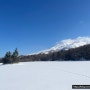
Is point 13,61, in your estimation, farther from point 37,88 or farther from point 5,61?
point 37,88

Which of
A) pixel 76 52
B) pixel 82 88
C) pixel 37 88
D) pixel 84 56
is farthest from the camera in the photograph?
pixel 76 52


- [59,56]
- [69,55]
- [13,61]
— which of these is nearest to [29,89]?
[13,61]

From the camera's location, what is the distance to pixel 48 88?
1286 cm

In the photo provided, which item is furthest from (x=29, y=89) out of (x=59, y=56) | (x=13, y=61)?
(x=59, y=56)

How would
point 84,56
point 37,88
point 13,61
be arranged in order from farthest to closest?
point 84,56 → point 13,61 → point 37,88

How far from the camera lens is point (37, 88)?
13078 mm

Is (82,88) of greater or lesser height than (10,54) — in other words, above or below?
below

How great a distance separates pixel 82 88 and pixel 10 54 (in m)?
44.1

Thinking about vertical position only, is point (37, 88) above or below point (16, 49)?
below

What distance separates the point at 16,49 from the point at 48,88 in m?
→ 43.4

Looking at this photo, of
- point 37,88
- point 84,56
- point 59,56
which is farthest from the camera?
point 59,56

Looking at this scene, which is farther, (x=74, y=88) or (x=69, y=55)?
(x=69, y=55)

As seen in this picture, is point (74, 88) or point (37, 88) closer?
point (74, 88)

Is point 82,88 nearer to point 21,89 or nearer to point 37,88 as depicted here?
point 37,88
